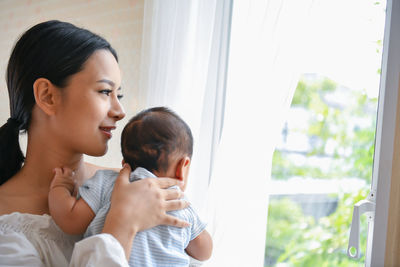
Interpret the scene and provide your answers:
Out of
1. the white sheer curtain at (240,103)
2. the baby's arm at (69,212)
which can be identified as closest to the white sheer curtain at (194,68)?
the white sheer curtain at (240,103)

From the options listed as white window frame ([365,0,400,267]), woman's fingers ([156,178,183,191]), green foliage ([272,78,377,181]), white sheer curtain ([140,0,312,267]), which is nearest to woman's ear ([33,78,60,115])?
woman's fingers ([156,178,183,191])

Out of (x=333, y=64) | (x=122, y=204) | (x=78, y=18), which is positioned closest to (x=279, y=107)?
(x=333, y=64)

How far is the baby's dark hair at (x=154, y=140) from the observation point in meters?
1.21

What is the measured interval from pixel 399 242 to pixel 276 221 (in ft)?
2.80

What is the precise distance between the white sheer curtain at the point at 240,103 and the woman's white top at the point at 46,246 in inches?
22.4

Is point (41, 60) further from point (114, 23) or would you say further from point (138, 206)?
point (114, 23)

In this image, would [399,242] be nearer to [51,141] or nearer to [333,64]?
[333,64]

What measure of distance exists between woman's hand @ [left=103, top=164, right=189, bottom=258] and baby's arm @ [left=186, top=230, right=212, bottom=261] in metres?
0.14

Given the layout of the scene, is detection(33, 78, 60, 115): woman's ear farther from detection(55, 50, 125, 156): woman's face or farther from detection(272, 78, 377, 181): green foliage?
detection(272, 78, 377, 181): green foliage

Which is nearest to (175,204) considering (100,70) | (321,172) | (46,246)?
(46,246)

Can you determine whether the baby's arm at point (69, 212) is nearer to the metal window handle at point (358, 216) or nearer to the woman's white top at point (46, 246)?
the woman's white top at point (46, 246)

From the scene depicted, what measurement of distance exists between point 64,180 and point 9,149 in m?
0.32

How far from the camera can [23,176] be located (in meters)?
1.39

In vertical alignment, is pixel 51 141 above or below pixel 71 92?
below
